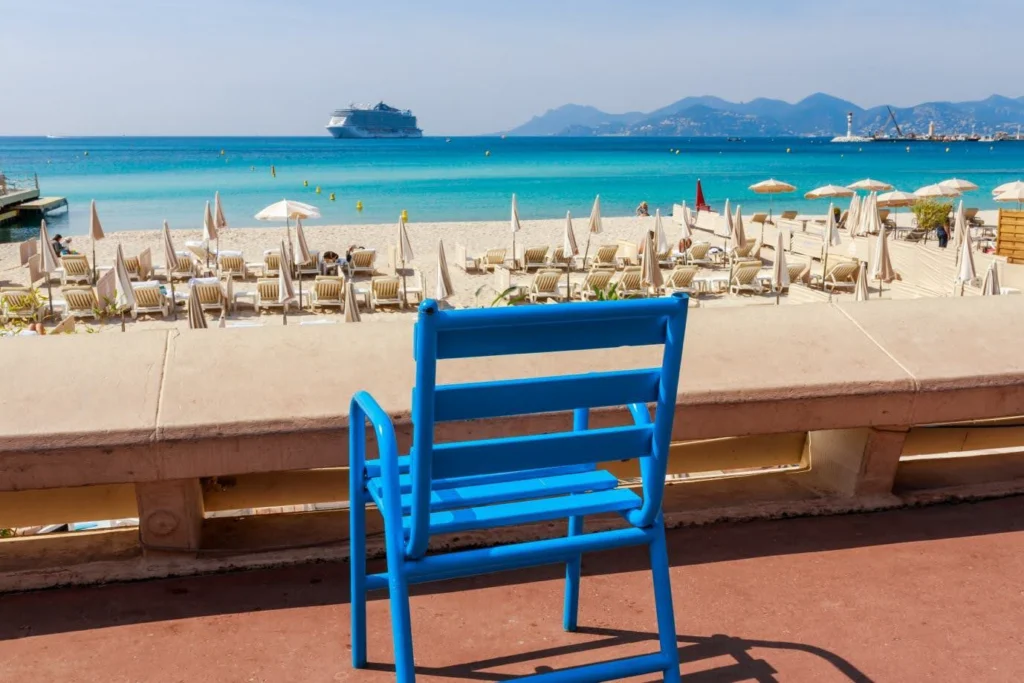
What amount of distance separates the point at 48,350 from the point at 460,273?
1857cm

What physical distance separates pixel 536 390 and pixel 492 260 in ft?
63.9

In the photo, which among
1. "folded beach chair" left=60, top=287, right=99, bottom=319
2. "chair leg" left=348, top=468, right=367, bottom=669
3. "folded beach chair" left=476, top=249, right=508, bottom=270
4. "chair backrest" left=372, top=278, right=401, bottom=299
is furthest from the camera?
"folded beach chair" left=476, top=249, right=508, bottom=270

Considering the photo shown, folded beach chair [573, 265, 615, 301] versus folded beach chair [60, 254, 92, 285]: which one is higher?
folded beach chair [573, 265, 615, 301]

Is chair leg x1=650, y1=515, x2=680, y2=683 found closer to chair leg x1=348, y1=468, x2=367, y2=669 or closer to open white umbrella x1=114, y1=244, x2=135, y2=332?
chair leg x1=348, y1=468, x2=367, y2=669

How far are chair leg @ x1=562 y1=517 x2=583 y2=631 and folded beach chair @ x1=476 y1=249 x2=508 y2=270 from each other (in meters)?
18.6

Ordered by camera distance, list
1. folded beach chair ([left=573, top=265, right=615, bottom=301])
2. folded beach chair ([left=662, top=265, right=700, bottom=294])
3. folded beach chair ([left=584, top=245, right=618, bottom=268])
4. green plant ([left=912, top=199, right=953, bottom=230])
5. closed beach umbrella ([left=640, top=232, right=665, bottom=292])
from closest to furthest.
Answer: closed beach umbrella ([left=640, top=232, right=665, bottom=292]), folded beach chair ([left=573, top=265, right=615, bottom=301]), folded beach chair ([left=662, top=265, right=700, bottom=294]), folded beach chair ([left=584, top=245, right=618, bottom=268]), green plant ([left=912, top=199, right=953, bottom=230])

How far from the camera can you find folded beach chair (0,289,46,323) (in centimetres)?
1518

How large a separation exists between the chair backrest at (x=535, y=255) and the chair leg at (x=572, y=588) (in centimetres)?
1903

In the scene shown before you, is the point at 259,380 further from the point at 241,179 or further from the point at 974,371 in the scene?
the point at 241,179

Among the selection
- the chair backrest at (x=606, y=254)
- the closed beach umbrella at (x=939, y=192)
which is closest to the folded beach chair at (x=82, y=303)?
the chair backrest at (x=606, y=254)

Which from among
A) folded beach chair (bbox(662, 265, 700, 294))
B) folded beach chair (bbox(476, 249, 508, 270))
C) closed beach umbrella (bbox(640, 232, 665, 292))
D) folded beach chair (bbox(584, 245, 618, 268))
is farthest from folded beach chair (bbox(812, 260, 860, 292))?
folded beach chair (bbox(476, 249, 508, 270))

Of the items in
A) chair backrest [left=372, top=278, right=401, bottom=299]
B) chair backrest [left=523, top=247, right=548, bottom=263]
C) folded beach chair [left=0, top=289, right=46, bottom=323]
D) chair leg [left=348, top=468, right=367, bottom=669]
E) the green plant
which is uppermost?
chair leg [left=348, top=468, right=367, bottom=669]

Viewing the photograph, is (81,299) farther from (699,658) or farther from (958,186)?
(958,186)

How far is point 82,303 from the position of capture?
51.3ft
